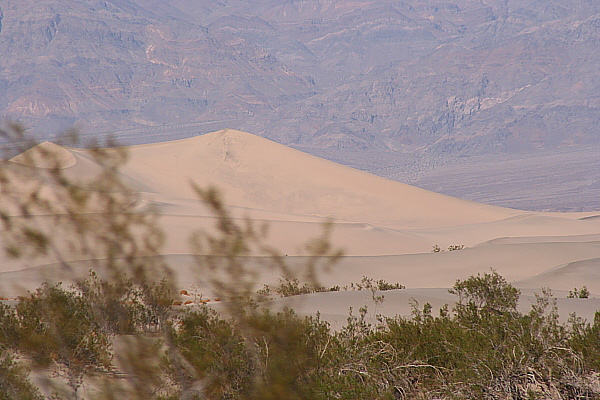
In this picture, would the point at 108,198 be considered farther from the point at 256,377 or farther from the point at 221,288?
the point at 256,377

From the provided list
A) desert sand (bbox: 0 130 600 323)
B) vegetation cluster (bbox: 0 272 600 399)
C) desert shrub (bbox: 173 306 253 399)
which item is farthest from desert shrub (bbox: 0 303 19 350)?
desert shrub (bbox: 173 306 253 399)

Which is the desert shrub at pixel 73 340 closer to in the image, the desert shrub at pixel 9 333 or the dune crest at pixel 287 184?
the desert shrub at pixel 9 333

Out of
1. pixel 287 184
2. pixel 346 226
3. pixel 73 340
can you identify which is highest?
pixel 287 184

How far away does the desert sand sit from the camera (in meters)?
11.6

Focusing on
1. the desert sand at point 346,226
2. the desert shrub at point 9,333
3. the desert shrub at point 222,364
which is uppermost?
the desert sand at point 346,226

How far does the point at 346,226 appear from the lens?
26.4 m

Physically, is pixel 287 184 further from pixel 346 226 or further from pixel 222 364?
pixel 222 364

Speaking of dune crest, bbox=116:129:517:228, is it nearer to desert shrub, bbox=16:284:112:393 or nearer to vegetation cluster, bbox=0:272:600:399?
desert shrub, bbox=16:284:112:393

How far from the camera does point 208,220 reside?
2430 centimetres

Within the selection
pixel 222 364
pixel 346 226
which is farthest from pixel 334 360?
pixel 346 226

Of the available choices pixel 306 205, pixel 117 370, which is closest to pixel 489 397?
pixel 117 370

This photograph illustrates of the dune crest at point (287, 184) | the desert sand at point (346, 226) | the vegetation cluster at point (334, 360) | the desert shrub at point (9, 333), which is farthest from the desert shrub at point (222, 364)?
the dune crest at point (287, 184)

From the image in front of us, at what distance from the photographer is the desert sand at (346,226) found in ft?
37.9

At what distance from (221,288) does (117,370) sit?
3766 mm
